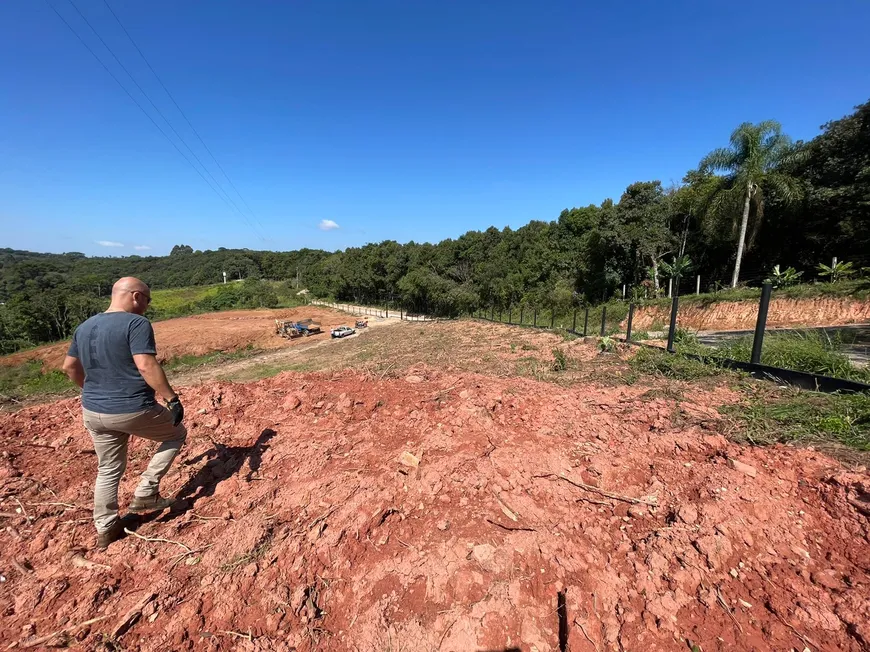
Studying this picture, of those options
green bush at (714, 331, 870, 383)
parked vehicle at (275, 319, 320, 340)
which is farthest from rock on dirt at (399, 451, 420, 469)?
parked vehicle at (275, 319, 320, 340)

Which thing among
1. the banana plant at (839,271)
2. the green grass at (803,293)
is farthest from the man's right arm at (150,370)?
the banana plant at (839,271)

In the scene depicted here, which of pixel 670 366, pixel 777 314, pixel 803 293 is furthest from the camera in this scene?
pixel 777 314

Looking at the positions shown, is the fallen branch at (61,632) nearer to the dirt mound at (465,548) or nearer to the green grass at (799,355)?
the dirt mound at (465,548)

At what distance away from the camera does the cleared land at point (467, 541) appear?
1.97 m

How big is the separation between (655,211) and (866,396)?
2682 cm

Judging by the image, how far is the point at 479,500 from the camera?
9.70 ft

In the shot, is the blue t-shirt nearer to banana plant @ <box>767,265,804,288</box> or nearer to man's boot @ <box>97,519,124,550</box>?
man's boot @ <box>97,519,124,550</box>

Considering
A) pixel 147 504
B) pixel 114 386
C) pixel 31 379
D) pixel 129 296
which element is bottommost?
pixel 31 379

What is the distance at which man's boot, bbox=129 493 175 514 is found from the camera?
302 centimetres

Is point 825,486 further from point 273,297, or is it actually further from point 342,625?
point 273,297

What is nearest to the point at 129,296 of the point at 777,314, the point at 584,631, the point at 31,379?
the point at 584,631

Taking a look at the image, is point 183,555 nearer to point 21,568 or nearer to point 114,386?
point 21,568

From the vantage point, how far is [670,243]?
26.4 metres

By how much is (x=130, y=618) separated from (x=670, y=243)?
3161 centimetres
